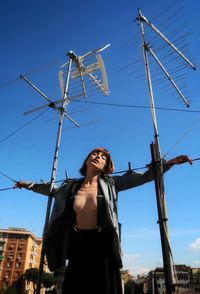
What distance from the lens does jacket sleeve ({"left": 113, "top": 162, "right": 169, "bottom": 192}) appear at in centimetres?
402

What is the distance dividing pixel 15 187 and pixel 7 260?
267ft

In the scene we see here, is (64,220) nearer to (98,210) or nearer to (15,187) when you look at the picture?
(98,210)

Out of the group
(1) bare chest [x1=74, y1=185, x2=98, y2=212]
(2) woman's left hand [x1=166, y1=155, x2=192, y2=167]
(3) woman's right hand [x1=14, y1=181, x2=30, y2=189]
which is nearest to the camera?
(1) bare chest [x1=74, y1=185, x2=98, y2=212]

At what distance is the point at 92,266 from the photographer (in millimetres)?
3133

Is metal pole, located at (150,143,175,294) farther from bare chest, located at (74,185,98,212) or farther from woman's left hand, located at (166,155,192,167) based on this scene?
bare chest, located at (74,185,98,212)

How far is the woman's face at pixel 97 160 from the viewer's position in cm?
410

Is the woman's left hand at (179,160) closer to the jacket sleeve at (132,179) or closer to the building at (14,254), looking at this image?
the jacket sleeve at (132,179)

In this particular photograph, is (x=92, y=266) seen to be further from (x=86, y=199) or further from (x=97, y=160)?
(x=97, y=160)

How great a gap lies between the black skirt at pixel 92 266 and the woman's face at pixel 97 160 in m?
1.06

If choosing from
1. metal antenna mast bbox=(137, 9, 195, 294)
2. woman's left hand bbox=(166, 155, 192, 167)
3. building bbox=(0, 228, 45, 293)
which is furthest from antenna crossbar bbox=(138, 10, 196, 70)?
building bbox=(0, 228, 45, 293)

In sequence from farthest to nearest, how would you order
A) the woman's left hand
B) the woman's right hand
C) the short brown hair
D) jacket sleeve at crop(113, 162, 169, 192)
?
the woman's right hand → the short brown hair → jacket sleeve at crop(113, 162, 169, 192) → the woman's left hand

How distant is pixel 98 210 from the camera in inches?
138

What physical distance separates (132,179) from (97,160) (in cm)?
60

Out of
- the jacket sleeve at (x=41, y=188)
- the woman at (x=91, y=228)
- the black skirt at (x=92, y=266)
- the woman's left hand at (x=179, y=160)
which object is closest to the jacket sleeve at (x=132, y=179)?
the woman at (x=91, y=228)
